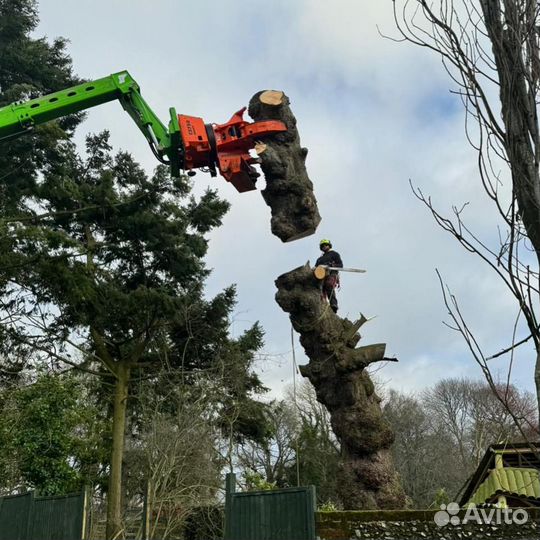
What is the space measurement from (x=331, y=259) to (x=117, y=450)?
9.88m

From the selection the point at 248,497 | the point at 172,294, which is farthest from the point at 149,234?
the point at 248,497

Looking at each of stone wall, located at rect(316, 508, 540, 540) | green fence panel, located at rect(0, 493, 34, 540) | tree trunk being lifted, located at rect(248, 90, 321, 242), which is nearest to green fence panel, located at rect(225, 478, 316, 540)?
stone wall, located at rect(316, 508, 540, 540)

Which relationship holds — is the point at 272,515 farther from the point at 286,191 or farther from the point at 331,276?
the point at 286,191

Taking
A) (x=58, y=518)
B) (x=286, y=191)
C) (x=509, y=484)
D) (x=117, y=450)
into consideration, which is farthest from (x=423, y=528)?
(x=117, y=450)

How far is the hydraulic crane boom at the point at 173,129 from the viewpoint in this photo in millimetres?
6492

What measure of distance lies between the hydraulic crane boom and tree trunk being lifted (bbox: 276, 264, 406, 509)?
1543mm

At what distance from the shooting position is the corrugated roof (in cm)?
799

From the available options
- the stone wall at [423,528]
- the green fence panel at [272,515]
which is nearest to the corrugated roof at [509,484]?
the stone wall at [423,528]

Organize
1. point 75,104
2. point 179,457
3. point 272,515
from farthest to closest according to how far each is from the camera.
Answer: point 179,457, point 75,104, point 272,515

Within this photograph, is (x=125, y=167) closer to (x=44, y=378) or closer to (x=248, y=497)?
(x=44, y=378)

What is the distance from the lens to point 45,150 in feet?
44.3

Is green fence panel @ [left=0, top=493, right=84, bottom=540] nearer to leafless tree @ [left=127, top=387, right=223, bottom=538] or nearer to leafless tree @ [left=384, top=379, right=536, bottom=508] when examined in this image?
leafless tree @ [left=127, top=387, right=223, bottom=538]

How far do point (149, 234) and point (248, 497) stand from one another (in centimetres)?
881

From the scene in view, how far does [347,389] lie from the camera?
231 inches
